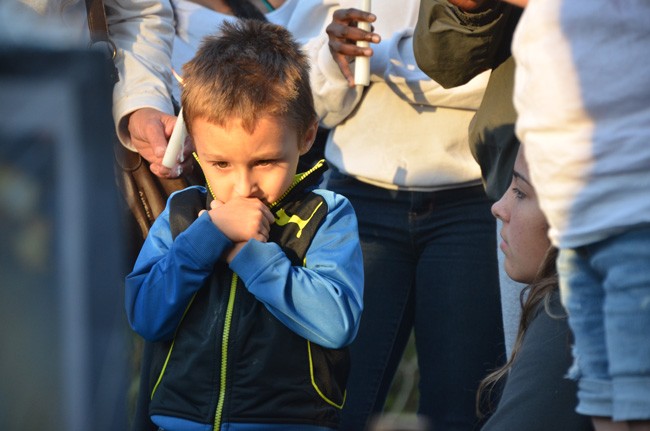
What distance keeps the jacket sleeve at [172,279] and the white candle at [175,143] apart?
13.8 inches

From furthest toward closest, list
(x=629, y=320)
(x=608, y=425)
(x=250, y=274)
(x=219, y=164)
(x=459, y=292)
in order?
(x=459, y=292) < (x=219, y=164) < (x=250, y=274) < (x=608, y=425) < (x=629, y=320)

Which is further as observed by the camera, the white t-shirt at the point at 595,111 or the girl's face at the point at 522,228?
the girl's face at the point at 522,228

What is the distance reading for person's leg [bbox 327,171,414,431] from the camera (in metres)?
3.32

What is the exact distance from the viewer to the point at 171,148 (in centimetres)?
301

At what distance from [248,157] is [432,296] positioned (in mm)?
869

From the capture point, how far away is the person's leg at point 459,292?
3.27 metres

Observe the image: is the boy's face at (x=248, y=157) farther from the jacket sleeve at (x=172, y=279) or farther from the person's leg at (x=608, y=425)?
the person's leg at (x=608, y=425)

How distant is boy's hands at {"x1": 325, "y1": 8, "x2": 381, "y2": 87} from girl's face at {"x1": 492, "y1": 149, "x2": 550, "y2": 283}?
2.24 feet

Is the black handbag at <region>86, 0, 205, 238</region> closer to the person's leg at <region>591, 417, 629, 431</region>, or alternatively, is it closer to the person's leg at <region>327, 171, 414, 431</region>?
the person's leg at <region>327, 171, 414, 431</region>

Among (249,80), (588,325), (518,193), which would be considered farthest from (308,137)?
(588,325)

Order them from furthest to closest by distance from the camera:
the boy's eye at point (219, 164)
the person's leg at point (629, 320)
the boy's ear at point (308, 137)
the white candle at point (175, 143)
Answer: the white candle at point (175, 143) < the boy's ear at point (308, 137) < the boy's eye at point (219, 164) < the person's leg at point (629, 320)

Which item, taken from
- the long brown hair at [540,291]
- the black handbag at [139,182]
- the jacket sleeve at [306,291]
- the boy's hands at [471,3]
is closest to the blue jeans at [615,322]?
the long brown hair at [540,291]

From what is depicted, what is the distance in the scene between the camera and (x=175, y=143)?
9.82 feet

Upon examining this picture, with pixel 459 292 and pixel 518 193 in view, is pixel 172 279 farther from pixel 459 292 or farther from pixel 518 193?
pixel 459 292
